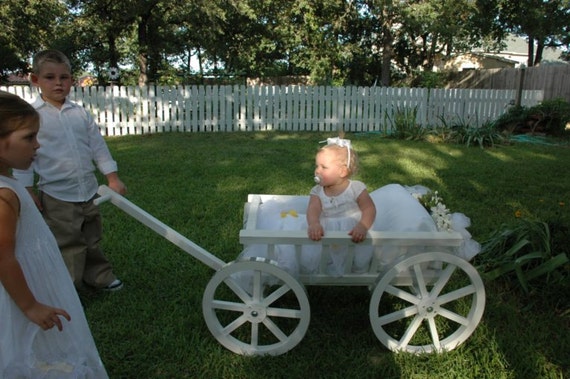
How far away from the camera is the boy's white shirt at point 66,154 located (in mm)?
2588

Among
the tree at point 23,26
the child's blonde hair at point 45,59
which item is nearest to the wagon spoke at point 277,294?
the child's blonde hair at point 45,59

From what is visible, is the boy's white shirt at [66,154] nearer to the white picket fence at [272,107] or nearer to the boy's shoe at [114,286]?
the boy's shoe at [114,286]

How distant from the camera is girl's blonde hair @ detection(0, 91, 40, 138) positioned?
1.37 m

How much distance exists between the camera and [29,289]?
145 cm

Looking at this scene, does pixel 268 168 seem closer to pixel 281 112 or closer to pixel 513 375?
pixel 513 375

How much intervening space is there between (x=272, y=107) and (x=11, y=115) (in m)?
10.4

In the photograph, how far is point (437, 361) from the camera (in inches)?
93.0

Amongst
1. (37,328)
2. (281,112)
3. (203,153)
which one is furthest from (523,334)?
(281,112)

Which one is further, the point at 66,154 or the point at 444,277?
the point at 66,154

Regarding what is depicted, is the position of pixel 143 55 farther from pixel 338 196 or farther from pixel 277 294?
pixel 277 294

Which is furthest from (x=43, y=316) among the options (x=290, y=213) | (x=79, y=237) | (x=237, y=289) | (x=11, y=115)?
(x=290, y=213)

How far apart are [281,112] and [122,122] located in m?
4.00

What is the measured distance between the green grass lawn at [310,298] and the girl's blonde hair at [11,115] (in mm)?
1434

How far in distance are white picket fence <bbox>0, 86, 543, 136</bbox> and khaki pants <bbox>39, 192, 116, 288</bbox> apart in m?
8.29
